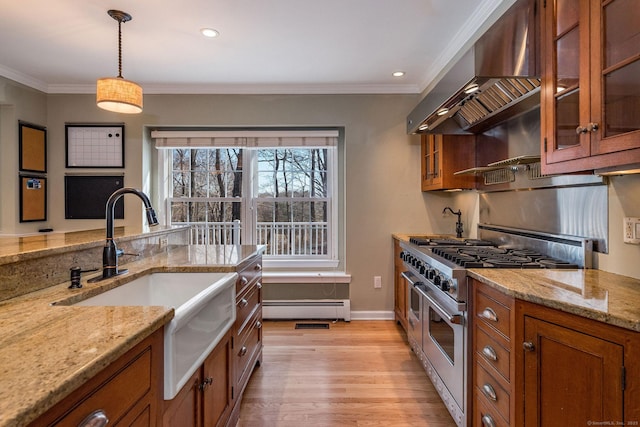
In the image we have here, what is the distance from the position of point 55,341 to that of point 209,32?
241cm

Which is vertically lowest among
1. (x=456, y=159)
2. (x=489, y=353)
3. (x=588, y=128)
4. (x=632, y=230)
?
(x=489, y=353)

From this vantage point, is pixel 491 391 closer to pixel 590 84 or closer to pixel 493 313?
pixel 493 313

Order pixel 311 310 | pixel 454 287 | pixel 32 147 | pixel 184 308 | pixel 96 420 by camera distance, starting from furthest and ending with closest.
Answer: pixel 311 310
pixel 32 147
pixel 454 287
pixel 184 308
pixel 96 420

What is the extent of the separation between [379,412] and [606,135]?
1842mm

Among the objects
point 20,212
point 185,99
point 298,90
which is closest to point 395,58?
point 298,90

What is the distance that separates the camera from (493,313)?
1.46 m

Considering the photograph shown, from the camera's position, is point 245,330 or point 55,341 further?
point 245,330

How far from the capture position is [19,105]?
3.36 metres

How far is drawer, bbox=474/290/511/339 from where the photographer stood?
137 centimetres

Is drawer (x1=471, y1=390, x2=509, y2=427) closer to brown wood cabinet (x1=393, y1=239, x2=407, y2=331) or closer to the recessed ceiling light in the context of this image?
brown wood cabinet (x1=393, y1=239, x2=407, y2=331)

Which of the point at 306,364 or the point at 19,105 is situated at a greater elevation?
the point at 19,105

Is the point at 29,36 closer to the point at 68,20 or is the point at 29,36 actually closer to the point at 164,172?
the point at 68,20

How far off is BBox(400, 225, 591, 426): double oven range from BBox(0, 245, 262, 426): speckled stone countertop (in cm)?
140

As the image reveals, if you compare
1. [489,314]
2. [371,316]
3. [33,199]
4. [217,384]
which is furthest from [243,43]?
[371,316]
